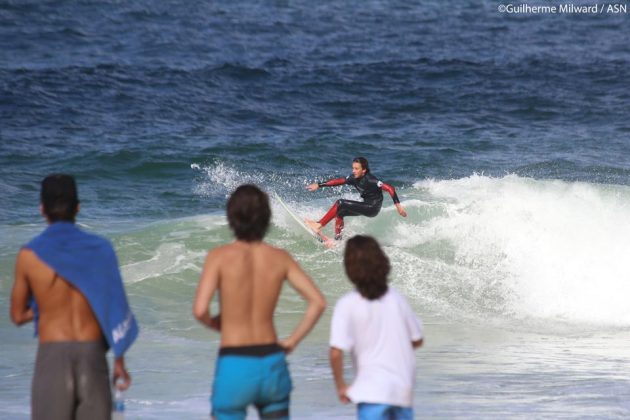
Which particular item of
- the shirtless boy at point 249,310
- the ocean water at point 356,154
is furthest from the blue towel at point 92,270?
the ocean water at point 356,154

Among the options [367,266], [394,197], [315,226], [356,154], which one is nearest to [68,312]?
[367,266]

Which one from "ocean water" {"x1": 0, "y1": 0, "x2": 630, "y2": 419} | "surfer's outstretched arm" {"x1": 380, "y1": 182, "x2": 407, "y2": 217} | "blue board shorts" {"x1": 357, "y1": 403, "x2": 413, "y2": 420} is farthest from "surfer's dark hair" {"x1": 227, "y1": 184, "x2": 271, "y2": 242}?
"surfer's outstretched arm" {"x1": 380, "y1": 182, "x2": 407, "y2": 217}

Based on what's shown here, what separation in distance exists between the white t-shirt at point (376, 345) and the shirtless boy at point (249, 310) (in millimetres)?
146

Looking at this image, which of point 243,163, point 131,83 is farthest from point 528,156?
point 131,83

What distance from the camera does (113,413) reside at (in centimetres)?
432

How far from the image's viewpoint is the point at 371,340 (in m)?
4.11

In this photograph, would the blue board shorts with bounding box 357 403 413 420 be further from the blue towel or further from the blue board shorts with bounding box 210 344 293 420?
the blue towel

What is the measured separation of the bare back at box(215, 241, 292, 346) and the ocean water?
2747 mm

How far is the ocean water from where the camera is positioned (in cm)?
859

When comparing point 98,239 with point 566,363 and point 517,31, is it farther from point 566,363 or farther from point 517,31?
point 517,31

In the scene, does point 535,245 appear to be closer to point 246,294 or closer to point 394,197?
point 394,197

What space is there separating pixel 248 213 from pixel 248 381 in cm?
64

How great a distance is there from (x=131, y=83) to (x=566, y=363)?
2015 centimetres

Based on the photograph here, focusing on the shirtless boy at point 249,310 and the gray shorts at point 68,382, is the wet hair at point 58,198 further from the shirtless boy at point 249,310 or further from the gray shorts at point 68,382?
the shirtless boy at point 249,310
